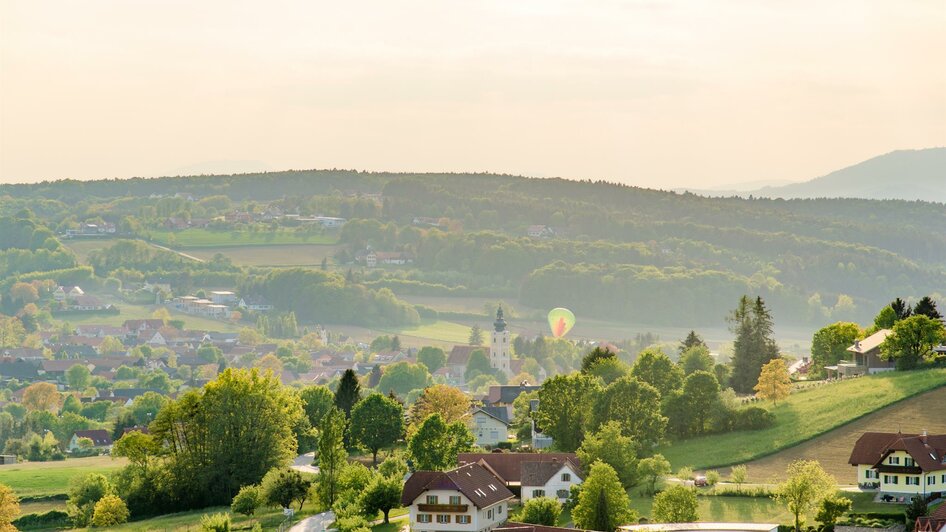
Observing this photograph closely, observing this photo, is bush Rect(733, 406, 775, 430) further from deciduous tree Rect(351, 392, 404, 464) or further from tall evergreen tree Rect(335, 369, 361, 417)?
tall evergreen tree Rect(335, 369, 361, 417)

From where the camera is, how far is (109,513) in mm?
99062

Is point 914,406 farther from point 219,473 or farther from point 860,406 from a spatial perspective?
point 219,473

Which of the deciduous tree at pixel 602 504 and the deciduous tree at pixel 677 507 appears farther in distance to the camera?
the deciduous tree at pixel 677 507

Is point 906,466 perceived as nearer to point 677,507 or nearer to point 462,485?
point 677,507

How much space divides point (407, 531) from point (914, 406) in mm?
32383

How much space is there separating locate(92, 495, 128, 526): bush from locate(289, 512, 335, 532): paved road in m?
13.6

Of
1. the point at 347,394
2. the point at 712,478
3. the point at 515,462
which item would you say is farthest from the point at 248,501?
the point at 712,478

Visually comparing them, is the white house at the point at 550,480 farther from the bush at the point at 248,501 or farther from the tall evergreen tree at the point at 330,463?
the bush at the point at 248,501

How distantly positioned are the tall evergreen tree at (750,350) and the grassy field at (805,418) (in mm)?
15309

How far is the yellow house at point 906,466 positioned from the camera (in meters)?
82.4

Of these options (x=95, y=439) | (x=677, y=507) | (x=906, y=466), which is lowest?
(x=95, y=439)

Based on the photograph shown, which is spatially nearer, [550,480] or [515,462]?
[550,480]

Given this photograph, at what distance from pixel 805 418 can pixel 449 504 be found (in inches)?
1087

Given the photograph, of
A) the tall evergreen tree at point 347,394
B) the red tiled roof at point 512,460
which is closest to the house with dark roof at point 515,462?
the red tiled roof at point 512,460
